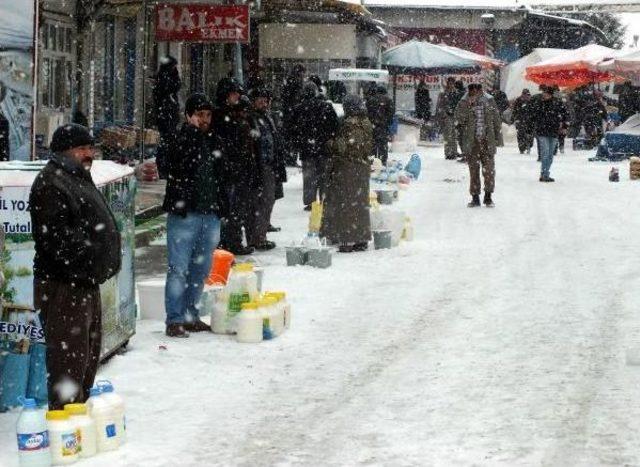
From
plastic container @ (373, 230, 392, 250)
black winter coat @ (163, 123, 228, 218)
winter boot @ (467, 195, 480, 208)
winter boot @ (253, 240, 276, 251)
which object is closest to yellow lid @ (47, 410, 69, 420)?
black winter coat @ (163, 123, 228, 218)

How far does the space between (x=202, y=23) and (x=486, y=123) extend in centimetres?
459

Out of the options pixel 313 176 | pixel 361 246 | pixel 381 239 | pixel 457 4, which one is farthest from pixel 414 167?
pixel 457 4

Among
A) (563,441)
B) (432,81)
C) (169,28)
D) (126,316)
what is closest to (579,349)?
(563,441)

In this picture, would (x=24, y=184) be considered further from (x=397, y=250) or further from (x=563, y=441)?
(x=397, y=250)

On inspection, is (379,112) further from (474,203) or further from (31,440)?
(31,440)

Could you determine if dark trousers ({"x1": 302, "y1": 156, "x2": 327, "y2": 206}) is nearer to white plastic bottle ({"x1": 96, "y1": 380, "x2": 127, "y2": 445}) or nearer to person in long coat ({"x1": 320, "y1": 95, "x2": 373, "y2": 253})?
person in long coat ({"x1": 320, "y1": 95, "x2": 373, "y2": 253})

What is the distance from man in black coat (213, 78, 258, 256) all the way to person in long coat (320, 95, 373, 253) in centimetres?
87

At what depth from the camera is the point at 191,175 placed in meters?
9.41

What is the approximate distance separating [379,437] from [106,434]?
4.57ft

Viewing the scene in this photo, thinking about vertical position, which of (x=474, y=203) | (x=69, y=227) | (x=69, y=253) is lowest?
(x=474, y=203)

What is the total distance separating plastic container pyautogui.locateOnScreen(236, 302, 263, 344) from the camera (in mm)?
9344

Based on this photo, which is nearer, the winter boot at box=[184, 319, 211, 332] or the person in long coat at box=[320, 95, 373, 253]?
the winter boot at box=[184, 319, 211, 332]

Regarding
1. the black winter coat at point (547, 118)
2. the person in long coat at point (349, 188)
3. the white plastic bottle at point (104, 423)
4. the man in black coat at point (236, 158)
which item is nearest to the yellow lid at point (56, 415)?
the white plastic bottle at point (104, 423)

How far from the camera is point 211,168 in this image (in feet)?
31.1
